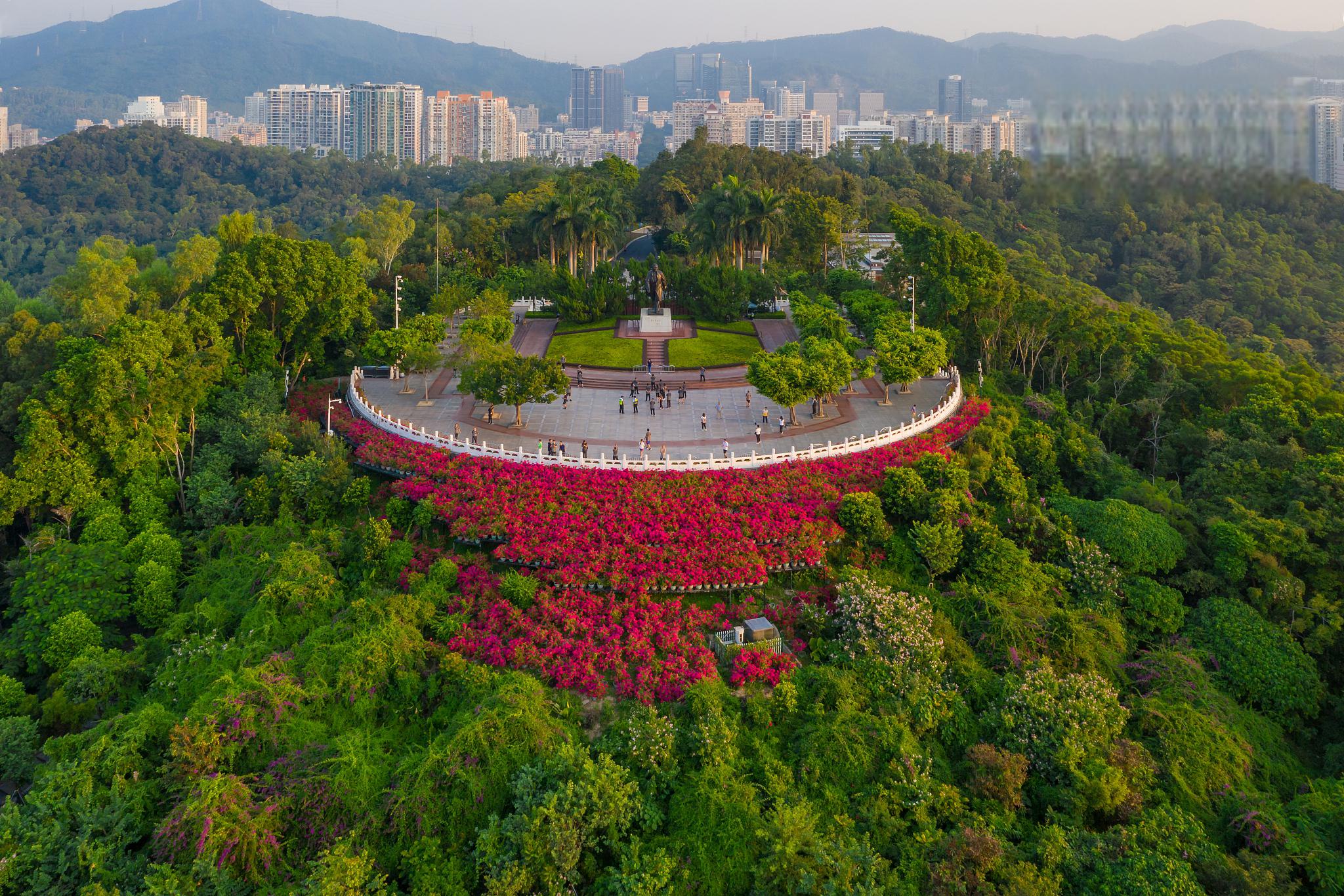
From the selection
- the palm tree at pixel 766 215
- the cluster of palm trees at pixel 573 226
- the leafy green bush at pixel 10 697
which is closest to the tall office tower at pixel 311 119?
the cluster of palm trees at pixel 573 226

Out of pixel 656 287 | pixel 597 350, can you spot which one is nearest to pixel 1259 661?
pixel 597 350

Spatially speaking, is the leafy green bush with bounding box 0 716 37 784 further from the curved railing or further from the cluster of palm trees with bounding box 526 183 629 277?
the cluster of palm trees with bounding box 526 183 629 277

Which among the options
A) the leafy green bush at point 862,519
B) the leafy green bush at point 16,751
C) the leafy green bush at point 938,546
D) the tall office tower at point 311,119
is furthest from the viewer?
the tall office tower at point 311,119

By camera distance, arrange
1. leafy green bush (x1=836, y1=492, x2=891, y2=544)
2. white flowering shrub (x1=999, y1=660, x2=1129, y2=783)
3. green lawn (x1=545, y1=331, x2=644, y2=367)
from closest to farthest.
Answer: white flowering shrub (x1=999, y1=660, x2=1129, y2=783), leafy green bush (x1=836, y1=492, x2=891, y2=544), green lawn (x1=545, y1=331, x2=644, y2=367)

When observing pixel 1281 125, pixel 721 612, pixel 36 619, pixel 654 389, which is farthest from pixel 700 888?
pixel 1281 125

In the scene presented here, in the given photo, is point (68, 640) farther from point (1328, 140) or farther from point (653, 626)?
point (1328, 140)

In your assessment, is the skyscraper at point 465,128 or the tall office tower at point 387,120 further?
the skyscraper at point 465,128

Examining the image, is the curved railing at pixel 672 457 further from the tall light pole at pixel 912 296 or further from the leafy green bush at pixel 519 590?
the tall light pole at pixel 912 296

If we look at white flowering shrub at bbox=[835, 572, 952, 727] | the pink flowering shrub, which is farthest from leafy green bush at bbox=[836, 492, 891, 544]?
the pink flowering shrub
